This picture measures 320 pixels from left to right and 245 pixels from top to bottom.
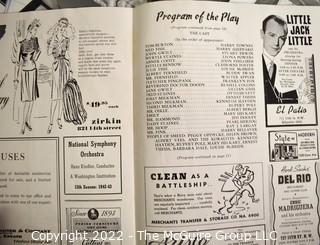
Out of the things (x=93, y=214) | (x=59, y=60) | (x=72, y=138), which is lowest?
(x=93, y=214)

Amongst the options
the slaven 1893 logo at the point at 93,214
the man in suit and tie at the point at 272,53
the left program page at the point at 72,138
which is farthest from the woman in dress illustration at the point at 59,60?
the man in suit and tie at the point at 272,53

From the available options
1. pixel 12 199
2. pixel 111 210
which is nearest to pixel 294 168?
pixel 111 210

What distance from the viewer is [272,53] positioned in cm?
40

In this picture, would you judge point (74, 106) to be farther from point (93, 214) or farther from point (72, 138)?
point (93, 214)

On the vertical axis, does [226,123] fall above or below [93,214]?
above

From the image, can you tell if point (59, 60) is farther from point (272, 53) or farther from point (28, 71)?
Answer: point (272, 53)

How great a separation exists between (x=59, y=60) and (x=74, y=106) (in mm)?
68

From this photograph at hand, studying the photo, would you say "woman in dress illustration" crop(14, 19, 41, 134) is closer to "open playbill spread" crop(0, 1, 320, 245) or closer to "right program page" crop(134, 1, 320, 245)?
"open playbill spread" crop(0, 1, 320, 245)

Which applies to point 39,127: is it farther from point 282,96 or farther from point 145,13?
point 282,96

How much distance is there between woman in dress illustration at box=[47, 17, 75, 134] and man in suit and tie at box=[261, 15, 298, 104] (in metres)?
0.27

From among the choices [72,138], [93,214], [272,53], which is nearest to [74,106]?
[72,138]

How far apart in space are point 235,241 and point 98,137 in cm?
24

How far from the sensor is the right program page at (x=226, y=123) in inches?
14.7

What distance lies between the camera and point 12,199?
387 mm
